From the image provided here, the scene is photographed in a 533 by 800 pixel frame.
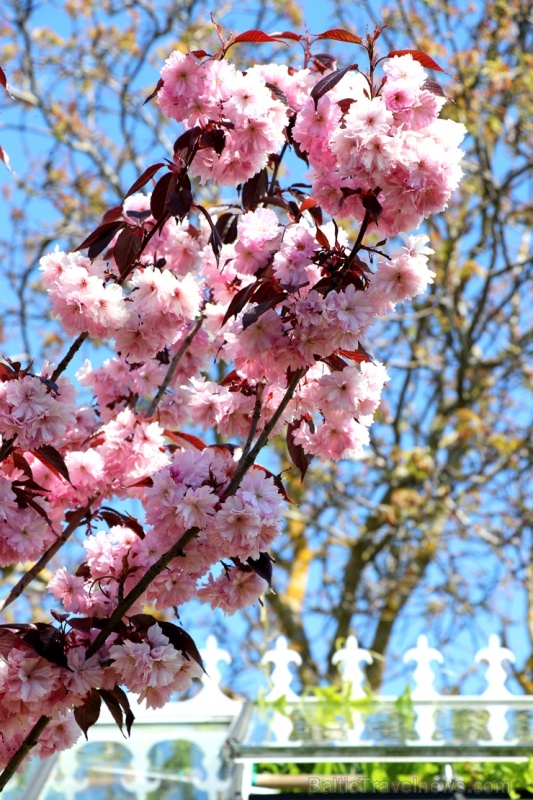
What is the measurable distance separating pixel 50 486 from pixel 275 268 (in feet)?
2.24

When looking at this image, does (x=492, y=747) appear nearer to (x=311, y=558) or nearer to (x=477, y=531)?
(x=477, y=531)

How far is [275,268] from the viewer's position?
1512 millimetres

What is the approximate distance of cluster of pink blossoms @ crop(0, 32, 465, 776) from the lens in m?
1.44

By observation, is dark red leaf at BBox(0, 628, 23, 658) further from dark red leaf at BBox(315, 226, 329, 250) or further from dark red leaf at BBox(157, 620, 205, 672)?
dark red leaf at BBox(315, 226, 329, 250)

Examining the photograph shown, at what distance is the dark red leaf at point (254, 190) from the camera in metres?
1.80

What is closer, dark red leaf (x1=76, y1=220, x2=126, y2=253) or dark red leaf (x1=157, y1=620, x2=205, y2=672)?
dark red leaf (x1=157, y1=620, x2=205, y2=672)

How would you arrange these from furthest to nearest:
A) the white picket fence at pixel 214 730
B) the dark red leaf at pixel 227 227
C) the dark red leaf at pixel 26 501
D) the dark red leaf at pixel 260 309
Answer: the white picket fence at pixel 214 730
the dark red leaf at pixel 227 227
the dark red leaf at pixel 26 501
the dark red leaf at pixel 260 309

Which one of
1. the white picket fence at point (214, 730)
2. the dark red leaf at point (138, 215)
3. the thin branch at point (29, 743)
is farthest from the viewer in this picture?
the white picket fence at point (214, 730)

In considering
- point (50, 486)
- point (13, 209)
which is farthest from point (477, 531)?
point (50, 486)

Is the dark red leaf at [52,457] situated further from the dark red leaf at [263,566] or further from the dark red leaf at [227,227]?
the dark red leaf at [227,227]

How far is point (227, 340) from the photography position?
1.59m

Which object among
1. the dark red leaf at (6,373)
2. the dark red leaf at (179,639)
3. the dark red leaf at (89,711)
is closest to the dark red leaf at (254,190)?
the dark red leaf at (6,373)

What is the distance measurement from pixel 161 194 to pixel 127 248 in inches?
4.7

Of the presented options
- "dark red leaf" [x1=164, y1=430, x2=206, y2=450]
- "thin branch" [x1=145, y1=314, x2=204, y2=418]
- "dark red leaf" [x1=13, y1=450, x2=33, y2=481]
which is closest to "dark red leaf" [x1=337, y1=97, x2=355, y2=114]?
"thin branch" [x1=145, y1=314, x2=204, y2=418]
